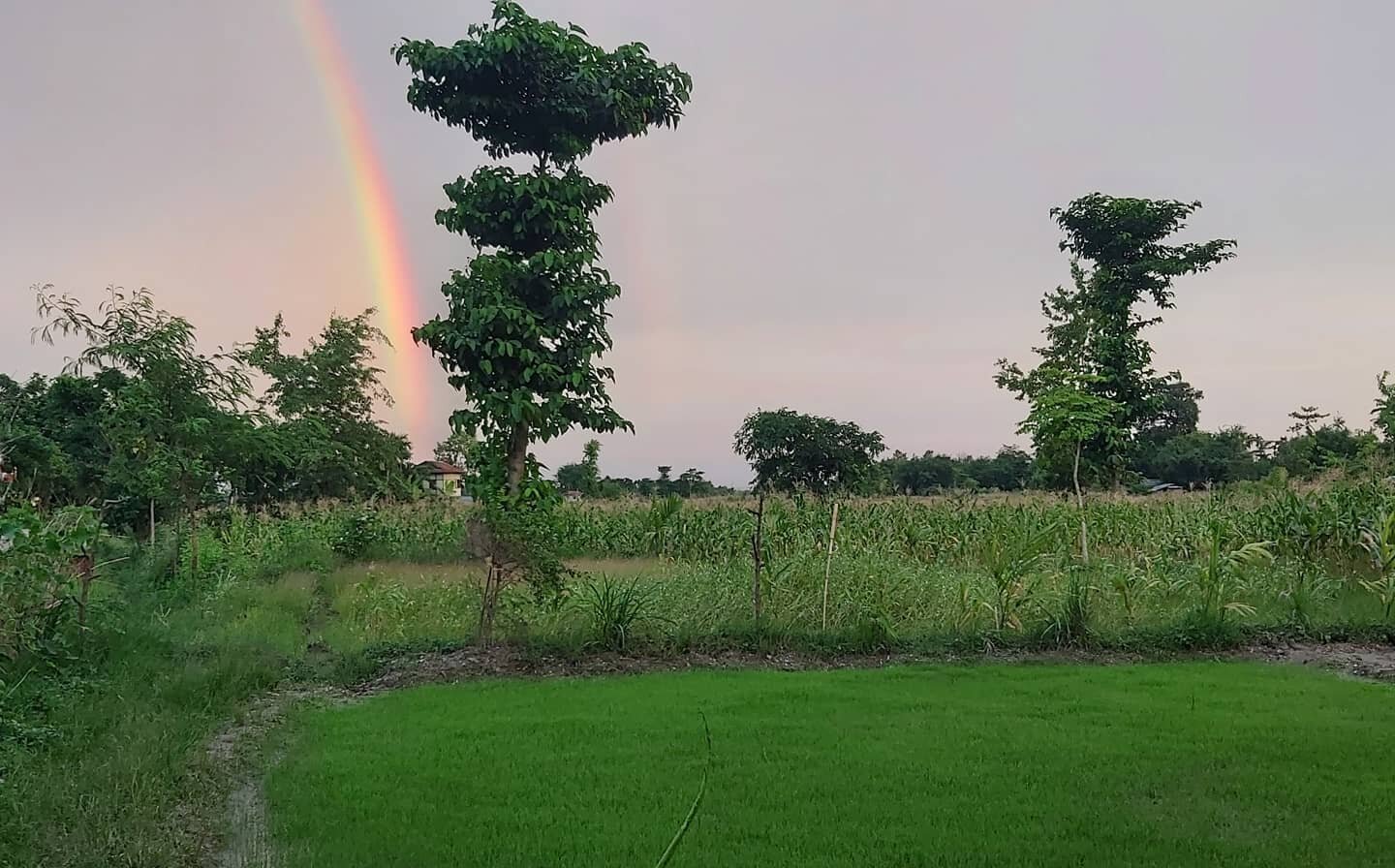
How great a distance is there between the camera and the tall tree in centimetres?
750

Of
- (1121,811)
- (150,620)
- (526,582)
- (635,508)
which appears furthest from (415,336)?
(635,508)

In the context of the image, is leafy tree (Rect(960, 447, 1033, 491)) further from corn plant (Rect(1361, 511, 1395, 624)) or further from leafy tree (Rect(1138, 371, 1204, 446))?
corn plant (Rect(1361, 511, 1395, 624))

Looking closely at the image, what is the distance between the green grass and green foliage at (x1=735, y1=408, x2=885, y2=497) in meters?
28.1

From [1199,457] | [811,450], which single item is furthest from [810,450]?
[1199,457]

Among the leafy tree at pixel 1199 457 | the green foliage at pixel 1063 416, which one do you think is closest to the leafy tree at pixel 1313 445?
the leafy tree at pixel 1199 457

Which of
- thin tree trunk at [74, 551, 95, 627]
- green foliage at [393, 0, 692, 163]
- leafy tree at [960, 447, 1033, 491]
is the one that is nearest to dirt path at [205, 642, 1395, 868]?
thin tree trunk at [74, 551, 95, 627]

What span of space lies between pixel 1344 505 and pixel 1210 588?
3758mm

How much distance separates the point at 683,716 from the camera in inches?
196

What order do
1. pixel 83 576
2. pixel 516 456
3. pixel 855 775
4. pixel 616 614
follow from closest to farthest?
pixel 855 775 < pixel 83 576 < pixel 616 614 < pixel 516 456

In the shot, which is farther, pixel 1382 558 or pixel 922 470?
pixel 922 470

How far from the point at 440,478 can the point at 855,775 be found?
3618cm

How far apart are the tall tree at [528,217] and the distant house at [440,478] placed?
3.41ft

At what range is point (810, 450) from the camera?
34.3 metres

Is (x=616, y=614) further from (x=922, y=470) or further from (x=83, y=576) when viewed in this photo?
(x=922, y=470)
